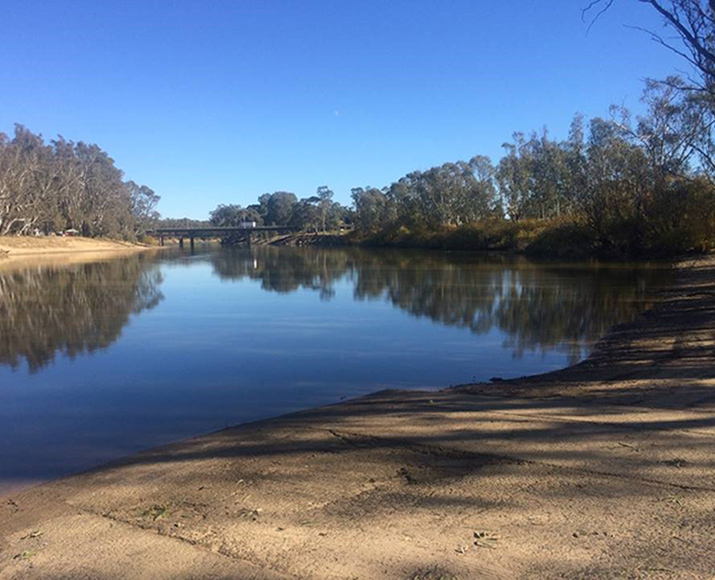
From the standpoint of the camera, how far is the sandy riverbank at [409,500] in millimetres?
2982

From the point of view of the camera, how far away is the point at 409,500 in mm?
3771

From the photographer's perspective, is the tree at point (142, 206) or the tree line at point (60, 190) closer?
the tree line at point (60, 190)

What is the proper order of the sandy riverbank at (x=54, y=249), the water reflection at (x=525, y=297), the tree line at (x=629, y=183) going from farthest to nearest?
the sandy riverbank at (x=54, y=249) < the tree line at (x=629, y=183) < the water reflection at (x=525, y=297)

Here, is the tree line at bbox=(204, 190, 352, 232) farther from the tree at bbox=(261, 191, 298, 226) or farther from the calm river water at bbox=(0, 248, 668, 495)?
the calm river water at bbox=(0, 248, 668, 495)

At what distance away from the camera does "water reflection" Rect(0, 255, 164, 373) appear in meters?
13.0

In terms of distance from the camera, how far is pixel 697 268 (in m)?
28.4

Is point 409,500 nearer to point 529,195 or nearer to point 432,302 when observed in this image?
point 432,302

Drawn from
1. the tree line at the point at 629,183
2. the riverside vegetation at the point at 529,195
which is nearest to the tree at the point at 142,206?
the riverside vegetation at the point at 529,195

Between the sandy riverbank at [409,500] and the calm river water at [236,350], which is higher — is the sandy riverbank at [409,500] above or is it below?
above

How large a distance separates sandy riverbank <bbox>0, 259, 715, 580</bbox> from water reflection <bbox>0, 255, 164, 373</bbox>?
791 cm

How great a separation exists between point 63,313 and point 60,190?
7389cm

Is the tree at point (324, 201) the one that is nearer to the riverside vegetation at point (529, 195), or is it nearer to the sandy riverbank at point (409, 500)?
the riverside vegetation at point (529, 195)

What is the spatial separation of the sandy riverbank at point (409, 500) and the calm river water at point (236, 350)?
1.81 m

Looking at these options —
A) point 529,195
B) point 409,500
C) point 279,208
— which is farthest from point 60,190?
point 279,208
